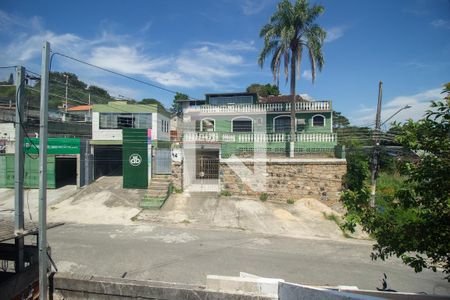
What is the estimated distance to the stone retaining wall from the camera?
16969 mm

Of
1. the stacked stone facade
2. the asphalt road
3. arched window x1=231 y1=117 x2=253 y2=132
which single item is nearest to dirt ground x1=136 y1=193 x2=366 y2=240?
the stacked stone facade

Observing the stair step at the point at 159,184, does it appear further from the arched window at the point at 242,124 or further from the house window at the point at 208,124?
the arched window at the point at 242,124

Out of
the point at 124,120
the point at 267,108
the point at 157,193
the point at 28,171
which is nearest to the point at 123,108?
the point at 124,120

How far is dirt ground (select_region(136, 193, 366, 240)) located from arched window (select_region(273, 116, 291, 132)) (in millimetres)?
8009

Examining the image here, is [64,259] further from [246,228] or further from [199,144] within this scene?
[199,144]

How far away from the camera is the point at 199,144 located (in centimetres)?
1925

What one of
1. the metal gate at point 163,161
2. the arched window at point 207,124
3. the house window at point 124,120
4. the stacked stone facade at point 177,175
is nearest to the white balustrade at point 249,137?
the metal gate at point 163,161

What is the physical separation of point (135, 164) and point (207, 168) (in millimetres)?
5078

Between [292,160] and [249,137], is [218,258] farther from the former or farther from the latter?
[249,137]

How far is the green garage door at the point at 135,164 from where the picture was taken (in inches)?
771

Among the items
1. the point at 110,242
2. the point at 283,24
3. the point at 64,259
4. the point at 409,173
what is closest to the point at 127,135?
the point at 110,242

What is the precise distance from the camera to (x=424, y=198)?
4.04 m

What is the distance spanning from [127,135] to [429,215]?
18.7 metres

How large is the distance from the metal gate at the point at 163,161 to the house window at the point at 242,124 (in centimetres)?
684
